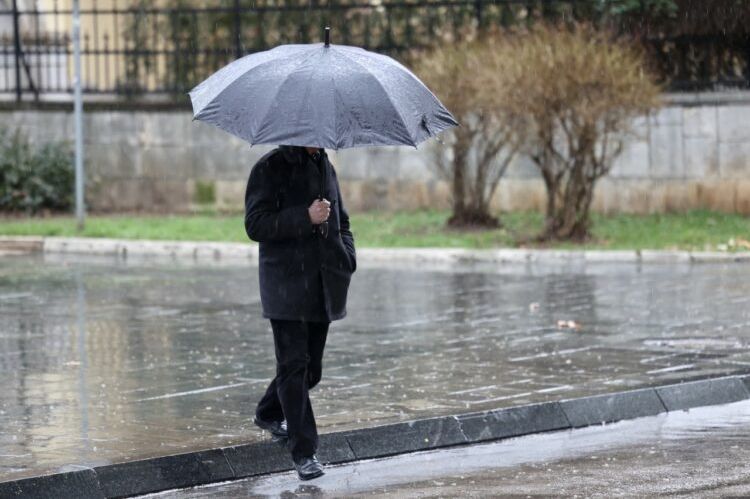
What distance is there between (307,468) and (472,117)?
44.0 ft

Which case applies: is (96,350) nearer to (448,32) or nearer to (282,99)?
(282,99)

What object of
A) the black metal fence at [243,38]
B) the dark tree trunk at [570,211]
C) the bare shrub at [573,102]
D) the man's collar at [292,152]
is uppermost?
the black metal fence at [243,38]

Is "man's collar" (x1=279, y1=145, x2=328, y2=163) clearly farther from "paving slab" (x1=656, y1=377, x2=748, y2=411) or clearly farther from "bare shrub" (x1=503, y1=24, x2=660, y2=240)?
"bare shrub" (x1=503, y1=24, x2=660, y2=240)

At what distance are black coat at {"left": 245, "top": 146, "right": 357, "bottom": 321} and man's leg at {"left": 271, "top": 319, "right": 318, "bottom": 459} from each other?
9cm

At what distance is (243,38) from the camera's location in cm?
2353

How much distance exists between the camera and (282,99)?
704cm

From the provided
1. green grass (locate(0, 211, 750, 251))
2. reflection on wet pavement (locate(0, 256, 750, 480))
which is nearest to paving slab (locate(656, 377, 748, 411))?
reflection on wet pavement (locate(0, 256, 750, 480))

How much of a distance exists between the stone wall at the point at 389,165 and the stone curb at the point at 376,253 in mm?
2972

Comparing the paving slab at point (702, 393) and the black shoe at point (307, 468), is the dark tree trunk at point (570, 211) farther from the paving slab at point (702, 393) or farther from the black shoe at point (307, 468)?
the black shoe at point (307, 468)

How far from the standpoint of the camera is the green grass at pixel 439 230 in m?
18.8

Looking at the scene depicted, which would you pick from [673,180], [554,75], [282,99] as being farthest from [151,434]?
[673,180]

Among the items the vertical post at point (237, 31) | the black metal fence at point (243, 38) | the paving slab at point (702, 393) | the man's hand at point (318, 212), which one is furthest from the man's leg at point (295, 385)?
the vertical post at point (237, 31)

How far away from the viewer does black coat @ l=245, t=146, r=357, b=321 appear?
23.6ft

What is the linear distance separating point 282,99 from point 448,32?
50.7 ft
